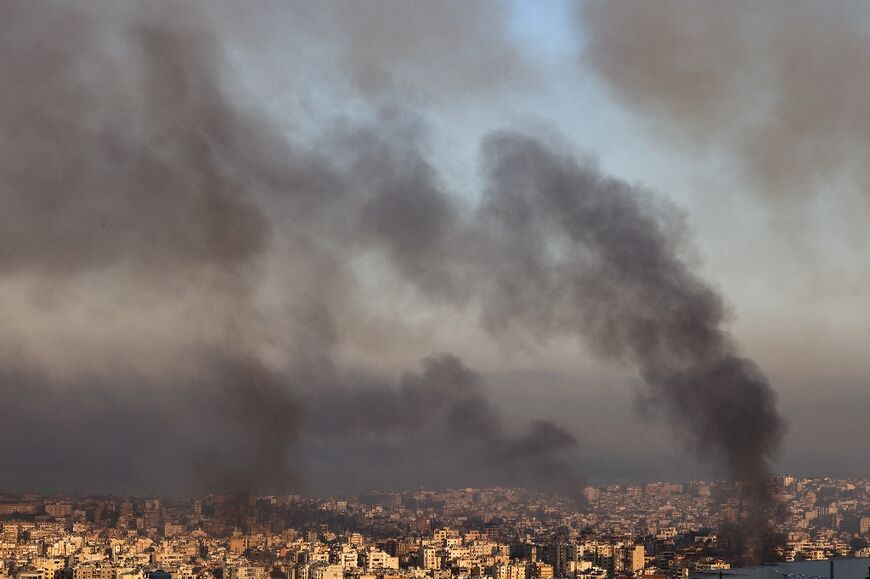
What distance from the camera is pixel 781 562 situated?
2958 centimetres

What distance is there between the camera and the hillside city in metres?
30.0

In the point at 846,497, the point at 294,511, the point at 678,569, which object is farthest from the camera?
the point at 846,497

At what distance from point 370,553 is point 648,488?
20.0 m

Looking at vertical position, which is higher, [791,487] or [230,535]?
[791,487]

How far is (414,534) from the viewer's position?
128 ft

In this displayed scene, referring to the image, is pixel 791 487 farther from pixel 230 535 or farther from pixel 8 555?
pixel 8 555

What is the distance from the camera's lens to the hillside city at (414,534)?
3003cm

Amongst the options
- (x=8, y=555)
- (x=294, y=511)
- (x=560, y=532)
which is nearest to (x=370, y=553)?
(x=294, y=511)

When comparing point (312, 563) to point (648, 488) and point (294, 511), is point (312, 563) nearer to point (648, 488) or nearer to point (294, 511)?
point (294, 511)

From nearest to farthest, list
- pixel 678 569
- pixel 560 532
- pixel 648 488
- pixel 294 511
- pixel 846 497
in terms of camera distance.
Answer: pixel 678 569, pixel 294 511, pixel 560 532, pixel 846 497, pixel 648 488

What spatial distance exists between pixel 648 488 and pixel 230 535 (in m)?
22.6

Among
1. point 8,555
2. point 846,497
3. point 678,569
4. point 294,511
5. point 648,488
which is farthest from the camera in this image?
point 648,488

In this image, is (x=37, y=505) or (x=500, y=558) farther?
(x=37, y=505)

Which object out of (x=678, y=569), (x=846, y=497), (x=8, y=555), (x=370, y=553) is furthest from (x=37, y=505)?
(x=846, y=497)
